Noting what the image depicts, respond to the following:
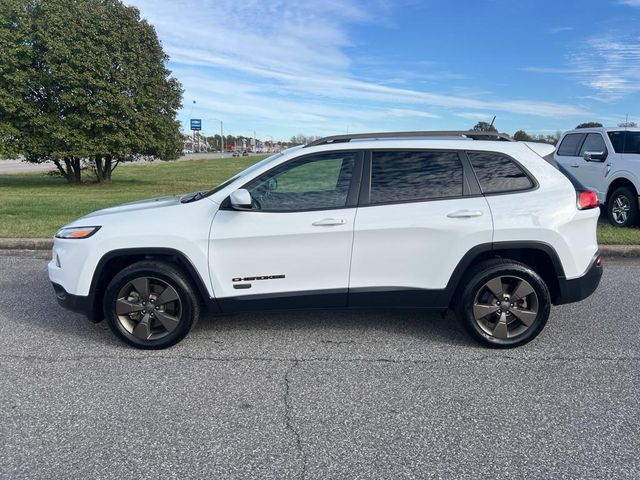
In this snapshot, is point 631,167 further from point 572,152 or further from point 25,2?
point 25,2

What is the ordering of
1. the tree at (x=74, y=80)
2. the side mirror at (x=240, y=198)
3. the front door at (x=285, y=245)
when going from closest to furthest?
1. the side mirror at (x=240, y=198)
2. the front door at (x=285, y=245)
3. the tree at (x=74, y=80)

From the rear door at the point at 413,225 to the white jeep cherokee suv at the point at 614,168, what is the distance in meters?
6.25

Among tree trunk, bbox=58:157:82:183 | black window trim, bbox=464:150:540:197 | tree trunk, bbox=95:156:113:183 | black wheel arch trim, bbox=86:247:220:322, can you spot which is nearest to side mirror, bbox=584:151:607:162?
black window trim, bbox=464:150:540:197

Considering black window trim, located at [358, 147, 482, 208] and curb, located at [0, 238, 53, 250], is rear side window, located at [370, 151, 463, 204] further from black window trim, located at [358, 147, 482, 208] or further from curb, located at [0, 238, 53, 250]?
curb, located at [0, 238, 53, 250]

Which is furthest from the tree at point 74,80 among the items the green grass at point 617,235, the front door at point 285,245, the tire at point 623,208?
the green grass at point 617,235

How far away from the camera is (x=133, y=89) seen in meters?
18.8

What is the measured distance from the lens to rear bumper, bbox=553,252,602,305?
4.05 m

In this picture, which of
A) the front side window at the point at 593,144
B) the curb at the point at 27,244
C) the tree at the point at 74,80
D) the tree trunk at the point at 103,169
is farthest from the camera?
the tree trunk at the point at 103,169

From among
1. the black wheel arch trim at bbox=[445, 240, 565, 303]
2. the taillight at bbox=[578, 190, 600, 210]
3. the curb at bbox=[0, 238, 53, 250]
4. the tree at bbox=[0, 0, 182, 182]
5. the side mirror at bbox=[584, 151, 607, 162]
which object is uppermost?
the tree at bbox=[0, 0, 182, 182]

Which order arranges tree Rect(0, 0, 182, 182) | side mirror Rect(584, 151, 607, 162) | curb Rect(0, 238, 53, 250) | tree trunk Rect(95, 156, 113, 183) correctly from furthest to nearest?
1. tree trunk Rect(95, 156, 113, 183)
2. tree Rect(0, 0, 182, 182)
3. side mirror Rect(584, 151, 607, 162)
4. curb Rect(0, 238, 53, 250)

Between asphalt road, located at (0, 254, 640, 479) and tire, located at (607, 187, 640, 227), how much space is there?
15.7ft

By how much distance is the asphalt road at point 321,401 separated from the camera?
2.61 metres

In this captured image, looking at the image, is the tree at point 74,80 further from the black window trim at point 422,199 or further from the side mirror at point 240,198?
the black window trim at point 422,199

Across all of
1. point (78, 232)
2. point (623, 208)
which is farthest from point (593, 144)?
point (78, 232)
